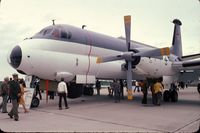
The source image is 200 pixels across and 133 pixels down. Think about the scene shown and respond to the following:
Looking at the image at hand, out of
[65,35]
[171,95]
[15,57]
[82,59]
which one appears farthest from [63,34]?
[171,95]

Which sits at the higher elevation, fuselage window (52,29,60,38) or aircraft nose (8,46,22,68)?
fuselage window (52,29,60,38)

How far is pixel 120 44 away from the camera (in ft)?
58.3

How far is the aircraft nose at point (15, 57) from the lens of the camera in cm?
1187

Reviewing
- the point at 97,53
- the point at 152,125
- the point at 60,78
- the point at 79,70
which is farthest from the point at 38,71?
the point at 152,125

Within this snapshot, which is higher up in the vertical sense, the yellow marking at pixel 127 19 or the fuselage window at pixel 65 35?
the yellow marking at pixel 127 19

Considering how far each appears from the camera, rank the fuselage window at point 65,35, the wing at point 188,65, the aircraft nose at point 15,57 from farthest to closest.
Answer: the wing at point 188,65
the fuselage window at point 65,35
the aircraft nose at point 15,57

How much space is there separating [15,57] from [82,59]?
405cm

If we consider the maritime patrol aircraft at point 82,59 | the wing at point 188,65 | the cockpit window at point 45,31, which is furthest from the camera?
the wing at point 188,65

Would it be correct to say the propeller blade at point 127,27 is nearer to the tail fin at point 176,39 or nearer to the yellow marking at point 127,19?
the yellow marking at point 127,19

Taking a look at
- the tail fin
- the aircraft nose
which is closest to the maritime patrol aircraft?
the aircraft nose

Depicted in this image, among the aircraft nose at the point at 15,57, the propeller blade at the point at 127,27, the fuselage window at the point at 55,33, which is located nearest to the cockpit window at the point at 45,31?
the fuselage window at the point at 55,33

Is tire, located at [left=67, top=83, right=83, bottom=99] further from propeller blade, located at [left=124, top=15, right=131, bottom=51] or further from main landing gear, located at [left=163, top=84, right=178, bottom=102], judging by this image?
main landing gear, located at [left=163, top=84, right=178, bottom=102]

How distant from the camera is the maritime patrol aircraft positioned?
12.3m

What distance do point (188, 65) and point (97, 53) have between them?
19.4 feet
